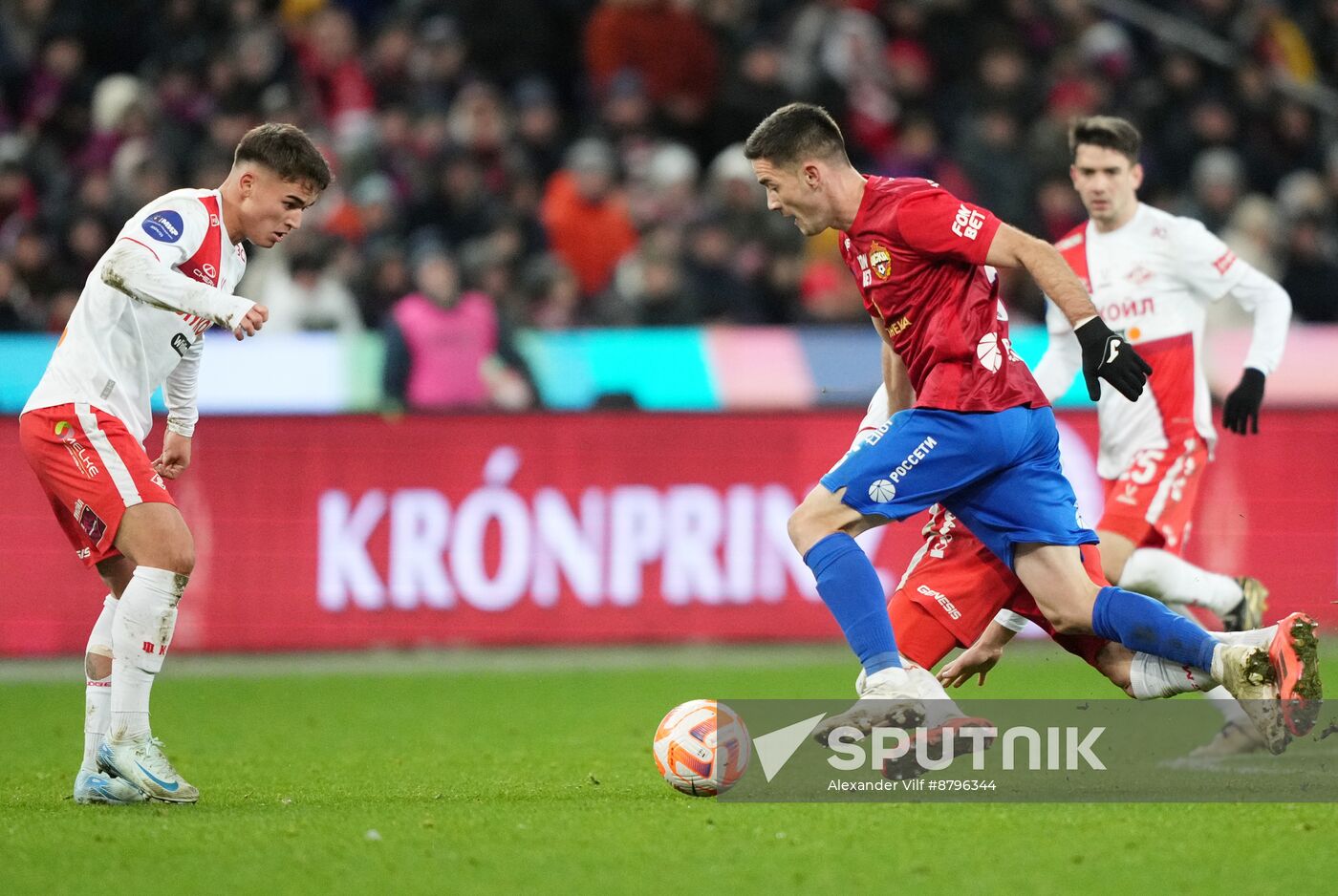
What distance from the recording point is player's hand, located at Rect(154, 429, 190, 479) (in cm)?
734

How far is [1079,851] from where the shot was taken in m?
5.45

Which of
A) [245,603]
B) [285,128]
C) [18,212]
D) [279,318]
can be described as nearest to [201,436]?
[245,603]

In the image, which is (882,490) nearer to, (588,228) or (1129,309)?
(1129,309)

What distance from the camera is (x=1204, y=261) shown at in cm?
811

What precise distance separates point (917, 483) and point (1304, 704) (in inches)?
56.6

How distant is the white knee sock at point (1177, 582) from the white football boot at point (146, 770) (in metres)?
3.88

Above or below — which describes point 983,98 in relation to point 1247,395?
above

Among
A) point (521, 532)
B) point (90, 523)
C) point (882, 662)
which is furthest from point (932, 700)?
point (521, 532)

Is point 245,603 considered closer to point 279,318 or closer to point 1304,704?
point 279,318

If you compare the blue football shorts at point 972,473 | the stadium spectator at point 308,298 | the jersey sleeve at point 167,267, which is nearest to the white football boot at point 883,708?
the blue football shorts at point 972,473

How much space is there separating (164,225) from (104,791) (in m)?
1.99

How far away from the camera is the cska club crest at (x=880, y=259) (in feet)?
21.2

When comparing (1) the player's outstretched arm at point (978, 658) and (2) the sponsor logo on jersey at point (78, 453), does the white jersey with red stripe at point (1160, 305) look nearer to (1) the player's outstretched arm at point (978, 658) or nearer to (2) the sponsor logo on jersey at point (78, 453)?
(1) the player's outstretched arm at point (978, 658)

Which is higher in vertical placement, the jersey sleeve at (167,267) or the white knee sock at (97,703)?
the jersey sleeve at (167,267)
